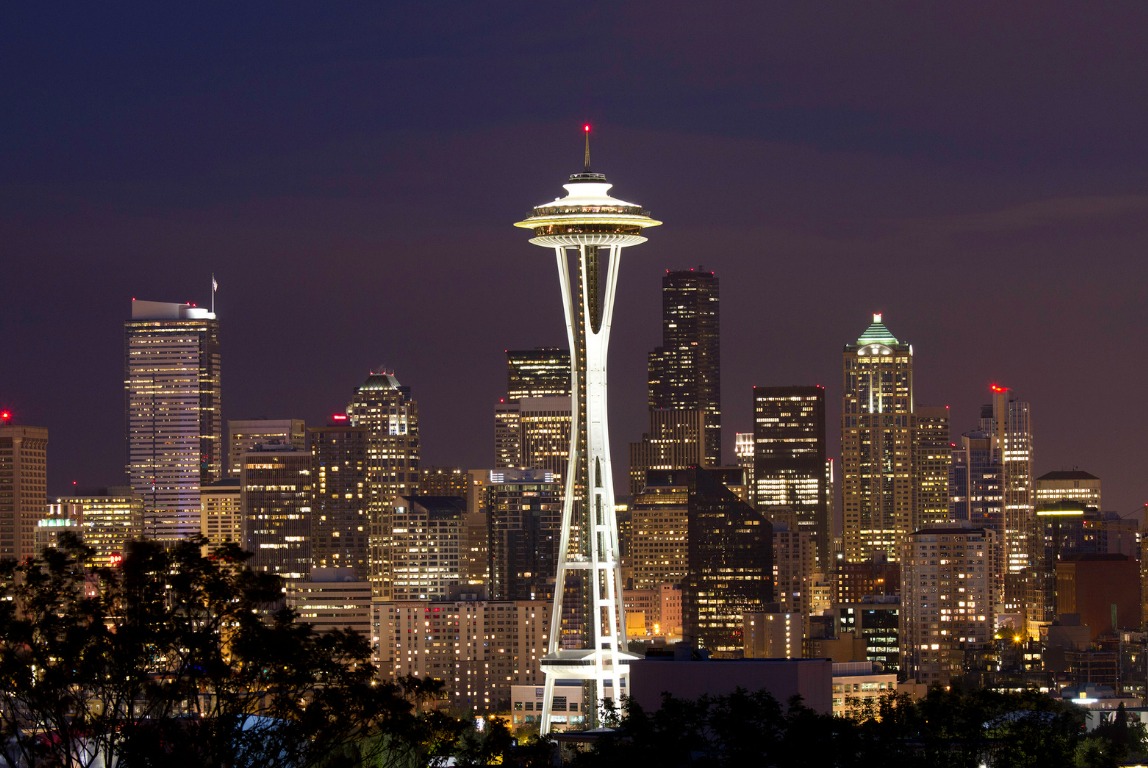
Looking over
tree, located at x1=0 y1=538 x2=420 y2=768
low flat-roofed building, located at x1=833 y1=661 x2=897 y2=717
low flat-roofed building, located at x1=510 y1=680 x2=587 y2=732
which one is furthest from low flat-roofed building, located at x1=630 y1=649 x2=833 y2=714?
low flat-roofed building, located at x1=510 y1=680 x2=587 y2=732

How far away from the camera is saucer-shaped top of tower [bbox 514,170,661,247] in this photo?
482ft

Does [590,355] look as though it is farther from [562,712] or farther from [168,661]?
[168,661]

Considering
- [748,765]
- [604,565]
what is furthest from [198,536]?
[604,565]

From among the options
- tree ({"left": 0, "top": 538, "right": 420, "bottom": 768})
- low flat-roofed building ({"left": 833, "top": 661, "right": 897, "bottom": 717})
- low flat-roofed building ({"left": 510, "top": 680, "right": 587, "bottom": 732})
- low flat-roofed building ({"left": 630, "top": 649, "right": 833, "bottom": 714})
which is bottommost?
low flat-roofed building ({"left": 510, "top": 680, "right": 587, "bottom": 732})

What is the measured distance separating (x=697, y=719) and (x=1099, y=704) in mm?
107016

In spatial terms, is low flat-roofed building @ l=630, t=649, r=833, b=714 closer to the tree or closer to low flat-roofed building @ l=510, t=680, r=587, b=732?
the tree

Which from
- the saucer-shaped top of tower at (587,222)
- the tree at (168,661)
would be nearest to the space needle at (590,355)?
the saucer-shaped top of tower at (587,222)

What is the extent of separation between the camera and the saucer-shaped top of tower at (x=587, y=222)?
147 metres

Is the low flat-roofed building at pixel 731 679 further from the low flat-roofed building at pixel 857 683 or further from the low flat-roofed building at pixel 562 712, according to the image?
the low flat-roofed building at pixel 562 712

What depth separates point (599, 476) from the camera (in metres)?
153

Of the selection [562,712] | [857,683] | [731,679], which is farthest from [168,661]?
[562,712]

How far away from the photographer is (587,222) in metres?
147

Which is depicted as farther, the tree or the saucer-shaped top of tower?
the saucer-shaped top of tower

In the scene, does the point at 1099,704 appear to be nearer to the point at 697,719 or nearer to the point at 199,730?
the point at 697,719
